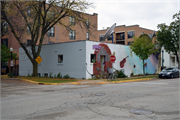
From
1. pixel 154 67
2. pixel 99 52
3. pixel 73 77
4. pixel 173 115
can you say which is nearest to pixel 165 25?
pixel 154 67

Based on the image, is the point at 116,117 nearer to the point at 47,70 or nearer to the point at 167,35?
the point at 47,70

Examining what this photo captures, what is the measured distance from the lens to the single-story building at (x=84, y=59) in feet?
78.1

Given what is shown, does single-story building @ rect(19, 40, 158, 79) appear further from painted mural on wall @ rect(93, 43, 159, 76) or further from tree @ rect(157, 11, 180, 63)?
tree @ rect(157, 11, 180, 63)

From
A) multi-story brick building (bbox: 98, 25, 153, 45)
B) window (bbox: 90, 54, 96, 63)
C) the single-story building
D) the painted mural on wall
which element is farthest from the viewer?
multi-story brick building (bbox: 98, 25, 153, 45)

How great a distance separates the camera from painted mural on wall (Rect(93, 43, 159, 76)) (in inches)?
986

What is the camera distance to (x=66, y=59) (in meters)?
25.5

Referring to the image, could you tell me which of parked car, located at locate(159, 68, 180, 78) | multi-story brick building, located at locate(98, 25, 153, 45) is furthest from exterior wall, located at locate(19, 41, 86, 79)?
multi-story brick building, located at locate(98, 25, 153, 45)

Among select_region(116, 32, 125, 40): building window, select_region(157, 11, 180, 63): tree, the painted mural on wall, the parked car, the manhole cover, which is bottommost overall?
the manhole cover

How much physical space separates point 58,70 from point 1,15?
10.5m

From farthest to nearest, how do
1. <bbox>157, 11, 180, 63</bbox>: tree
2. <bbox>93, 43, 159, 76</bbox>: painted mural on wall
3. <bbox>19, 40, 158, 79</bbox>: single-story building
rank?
<bbox>157, 11, 180, 63</bbox>: tree, <bbox>93, 43, 159, 76</bbox>: painted mural on wall, <bbox>19, 40, 158, 79</bbox>: single-story building

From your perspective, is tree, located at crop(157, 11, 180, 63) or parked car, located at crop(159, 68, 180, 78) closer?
parked car, located at crop(159, 68, 180, 78)

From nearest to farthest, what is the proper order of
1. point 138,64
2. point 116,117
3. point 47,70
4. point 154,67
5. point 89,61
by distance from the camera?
point 116,117 → point 89,61 → point 47,70 → point 138,64 → point 154,67

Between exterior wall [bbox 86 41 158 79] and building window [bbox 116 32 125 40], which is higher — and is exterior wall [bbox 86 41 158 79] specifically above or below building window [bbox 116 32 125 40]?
below

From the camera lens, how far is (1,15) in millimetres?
26109
